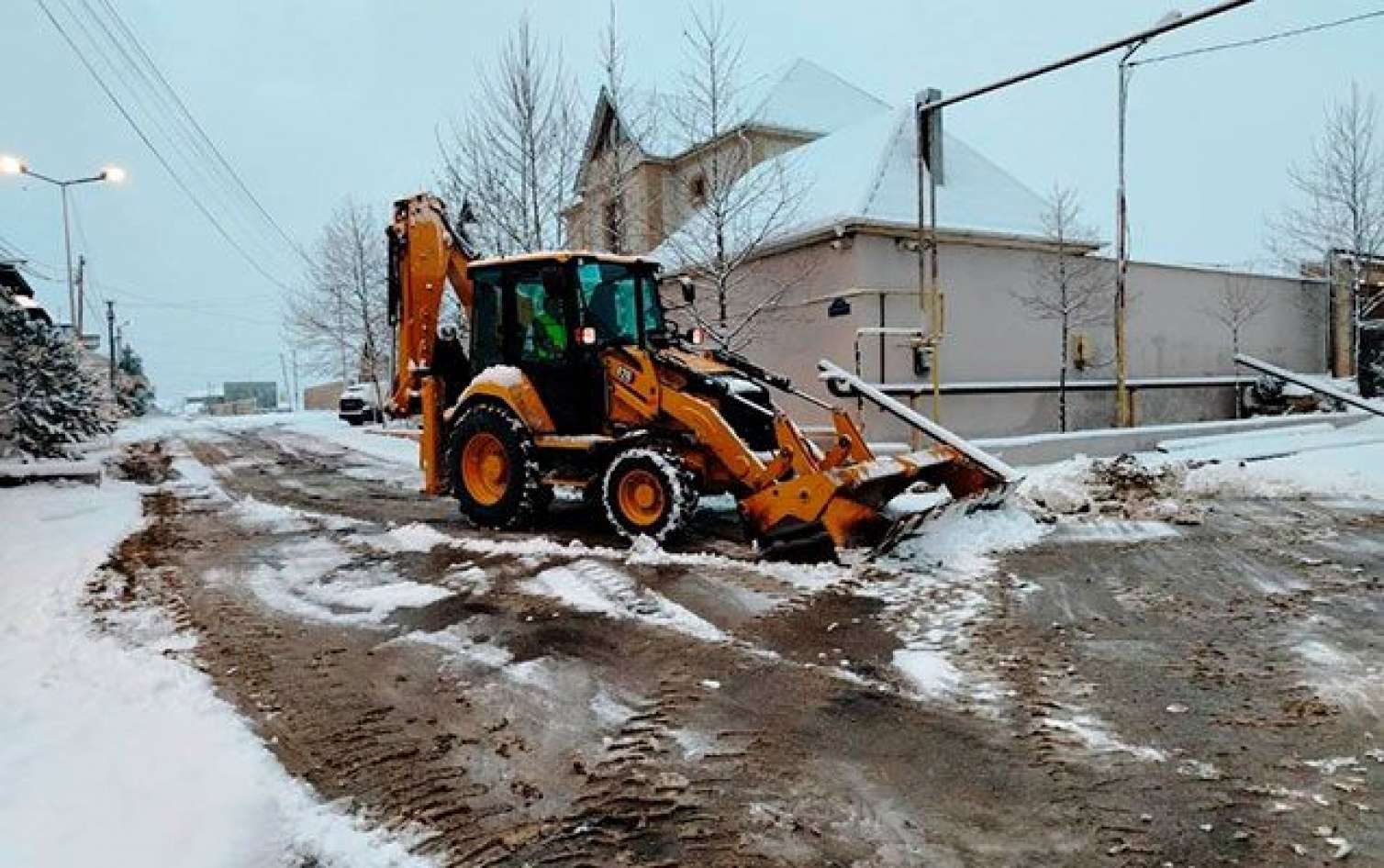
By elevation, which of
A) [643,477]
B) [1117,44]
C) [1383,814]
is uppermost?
[1117,44]

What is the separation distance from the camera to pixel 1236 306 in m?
19.5

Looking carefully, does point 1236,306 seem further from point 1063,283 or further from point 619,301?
point 619,301

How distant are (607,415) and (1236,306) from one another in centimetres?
1694

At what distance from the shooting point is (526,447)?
8812 millimetres

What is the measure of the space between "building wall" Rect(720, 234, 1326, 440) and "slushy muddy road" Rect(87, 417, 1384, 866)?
7137mm

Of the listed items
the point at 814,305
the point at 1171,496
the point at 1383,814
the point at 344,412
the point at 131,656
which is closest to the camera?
the point at 1383,814

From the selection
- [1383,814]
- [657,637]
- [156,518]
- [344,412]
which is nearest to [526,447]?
[657,637]

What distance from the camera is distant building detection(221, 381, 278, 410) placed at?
10344 cm

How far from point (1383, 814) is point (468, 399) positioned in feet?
26.0

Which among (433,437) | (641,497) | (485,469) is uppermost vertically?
(433,437)

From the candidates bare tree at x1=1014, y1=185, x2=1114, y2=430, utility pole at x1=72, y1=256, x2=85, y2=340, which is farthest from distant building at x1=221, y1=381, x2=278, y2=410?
bare tree at x1=1014, y1=185, x2=1114, y2=430

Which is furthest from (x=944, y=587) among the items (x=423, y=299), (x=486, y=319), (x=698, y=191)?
(x=698, y=191)

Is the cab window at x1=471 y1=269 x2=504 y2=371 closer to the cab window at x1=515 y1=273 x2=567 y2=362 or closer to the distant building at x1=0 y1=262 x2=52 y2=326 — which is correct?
the cab window at x1=515 y1=273 x2=567 y2=362

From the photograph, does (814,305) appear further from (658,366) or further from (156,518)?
(156,518)
